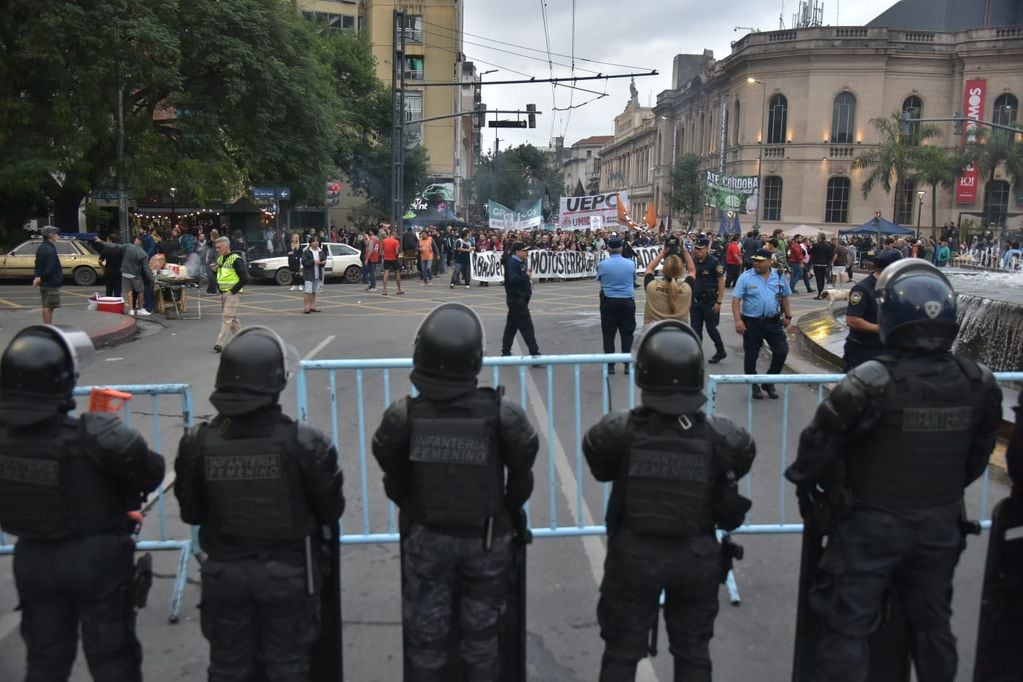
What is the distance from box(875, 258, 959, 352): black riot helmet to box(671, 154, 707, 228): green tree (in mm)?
53973

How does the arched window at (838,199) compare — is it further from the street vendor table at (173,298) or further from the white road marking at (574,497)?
the white road marking at (574,497)

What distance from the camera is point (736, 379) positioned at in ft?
15.5

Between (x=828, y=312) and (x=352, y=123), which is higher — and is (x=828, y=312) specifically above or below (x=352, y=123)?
below

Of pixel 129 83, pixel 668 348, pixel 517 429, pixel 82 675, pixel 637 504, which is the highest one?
pixel 129 83

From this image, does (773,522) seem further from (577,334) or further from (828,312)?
(828,312)

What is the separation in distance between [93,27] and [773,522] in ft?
70.4

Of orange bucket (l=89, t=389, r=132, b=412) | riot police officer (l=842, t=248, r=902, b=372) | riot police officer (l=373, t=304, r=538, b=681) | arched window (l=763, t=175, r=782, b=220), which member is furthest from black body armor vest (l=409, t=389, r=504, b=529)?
arched window (l=763, t=175, r=782, b=220)

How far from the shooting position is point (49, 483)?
9.68 feet

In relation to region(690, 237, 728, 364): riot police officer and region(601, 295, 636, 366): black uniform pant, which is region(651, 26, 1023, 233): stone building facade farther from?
region(601, 295, 636, 366): black uniform pant

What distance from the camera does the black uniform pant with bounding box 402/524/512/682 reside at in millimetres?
3072

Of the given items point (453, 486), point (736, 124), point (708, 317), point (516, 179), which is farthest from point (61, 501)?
point (516, 179)

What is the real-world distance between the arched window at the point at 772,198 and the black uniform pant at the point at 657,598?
52.3 m

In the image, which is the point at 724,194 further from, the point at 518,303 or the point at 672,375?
the point at 672,375

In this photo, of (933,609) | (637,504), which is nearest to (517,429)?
(637,504)
